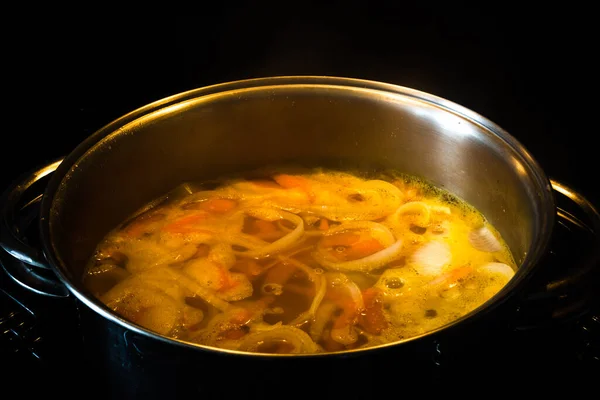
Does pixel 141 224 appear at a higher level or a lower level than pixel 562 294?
lower

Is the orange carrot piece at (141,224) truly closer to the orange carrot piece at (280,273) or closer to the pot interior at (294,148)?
the pot interior at (294,148)

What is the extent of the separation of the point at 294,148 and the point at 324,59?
1.80 ft

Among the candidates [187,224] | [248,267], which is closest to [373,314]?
[248,267]

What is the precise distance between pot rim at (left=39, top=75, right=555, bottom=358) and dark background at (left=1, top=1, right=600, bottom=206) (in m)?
0.50

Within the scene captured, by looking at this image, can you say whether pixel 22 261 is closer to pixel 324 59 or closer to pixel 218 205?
pixel 218 205

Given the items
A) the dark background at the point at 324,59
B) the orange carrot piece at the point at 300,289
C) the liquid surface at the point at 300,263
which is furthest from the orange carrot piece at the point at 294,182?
the dark background at the point at 324,59

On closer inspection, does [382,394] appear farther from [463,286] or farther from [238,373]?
[463,286]

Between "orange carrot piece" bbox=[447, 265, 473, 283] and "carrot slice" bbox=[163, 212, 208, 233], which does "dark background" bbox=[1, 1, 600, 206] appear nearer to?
"carrot slice" bbox=[163, 212, 208, 233]

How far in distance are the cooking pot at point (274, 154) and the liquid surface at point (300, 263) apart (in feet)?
0.22

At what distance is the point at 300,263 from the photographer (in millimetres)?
1701

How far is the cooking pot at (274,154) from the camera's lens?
147cm

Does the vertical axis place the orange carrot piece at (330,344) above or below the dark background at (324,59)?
below

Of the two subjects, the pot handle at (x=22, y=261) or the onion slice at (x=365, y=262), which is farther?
the onion slice at (x=365, y=262)

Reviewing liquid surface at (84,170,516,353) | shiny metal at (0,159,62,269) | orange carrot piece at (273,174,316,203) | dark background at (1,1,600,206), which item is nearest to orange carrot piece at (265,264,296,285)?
liquid surface at (84,170,516,353)
